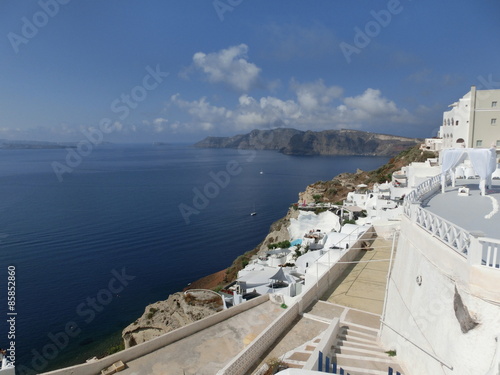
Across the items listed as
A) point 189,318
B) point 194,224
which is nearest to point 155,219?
point 194,224

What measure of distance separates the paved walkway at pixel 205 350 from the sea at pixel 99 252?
16.6m

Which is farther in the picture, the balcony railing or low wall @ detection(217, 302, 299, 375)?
low wall @ detection(217, 302, 299, 375)

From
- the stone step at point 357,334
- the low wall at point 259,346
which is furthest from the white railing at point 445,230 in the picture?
the low wall at point 259,346

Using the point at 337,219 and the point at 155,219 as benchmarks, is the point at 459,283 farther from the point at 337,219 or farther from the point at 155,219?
the point at 155,219

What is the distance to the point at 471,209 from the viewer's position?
7695mm

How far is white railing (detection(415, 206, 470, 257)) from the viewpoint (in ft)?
14.8

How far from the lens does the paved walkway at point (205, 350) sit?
286 inches


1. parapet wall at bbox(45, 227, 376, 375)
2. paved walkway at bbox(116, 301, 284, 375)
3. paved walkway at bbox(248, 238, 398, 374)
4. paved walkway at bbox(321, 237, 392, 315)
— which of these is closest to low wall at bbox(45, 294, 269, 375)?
parapet wall at bbox(45, 227, 376, 375)

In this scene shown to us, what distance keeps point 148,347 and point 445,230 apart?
7.00 meters

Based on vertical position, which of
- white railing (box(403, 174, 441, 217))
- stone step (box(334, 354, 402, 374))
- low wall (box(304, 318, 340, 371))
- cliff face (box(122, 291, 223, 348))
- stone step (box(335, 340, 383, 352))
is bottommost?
cliff face (box(122, 291, 223, 348))

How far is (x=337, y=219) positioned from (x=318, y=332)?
68.0 feet

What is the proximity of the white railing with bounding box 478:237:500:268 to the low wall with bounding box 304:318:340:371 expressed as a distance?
320 cm

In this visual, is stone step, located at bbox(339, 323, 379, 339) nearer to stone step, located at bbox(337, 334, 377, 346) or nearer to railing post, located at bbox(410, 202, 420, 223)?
stone step, located at bbox(337, 334, 377, 346)

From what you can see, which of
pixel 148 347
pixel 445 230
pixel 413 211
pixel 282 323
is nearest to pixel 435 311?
pixel 445 230
